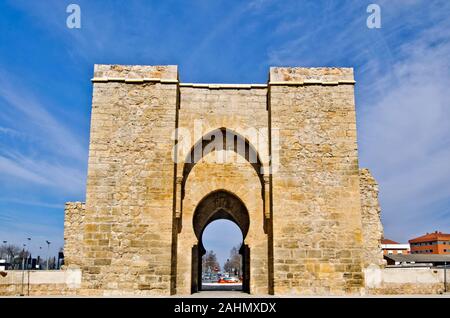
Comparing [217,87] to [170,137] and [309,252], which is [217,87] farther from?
[309,252]

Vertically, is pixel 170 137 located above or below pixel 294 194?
above

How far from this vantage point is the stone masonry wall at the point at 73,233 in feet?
43.4

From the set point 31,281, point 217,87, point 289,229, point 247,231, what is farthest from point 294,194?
point 31,281

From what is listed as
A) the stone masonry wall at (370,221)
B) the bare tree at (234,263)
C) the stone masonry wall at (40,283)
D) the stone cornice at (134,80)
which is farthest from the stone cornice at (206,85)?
the bare tree at (234,263)

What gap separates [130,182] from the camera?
11.8 metres

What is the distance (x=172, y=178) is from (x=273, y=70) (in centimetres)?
426

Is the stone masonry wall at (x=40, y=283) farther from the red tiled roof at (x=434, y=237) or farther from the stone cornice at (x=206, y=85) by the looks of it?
the red tiled roof at (x=434, y=237)

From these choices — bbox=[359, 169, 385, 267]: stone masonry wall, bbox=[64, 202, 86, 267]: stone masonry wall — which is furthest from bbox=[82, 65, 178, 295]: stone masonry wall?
bbox=[359, 169, 385, 267]: stone masonry wall

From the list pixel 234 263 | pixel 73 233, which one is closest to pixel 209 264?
pixel 234 263

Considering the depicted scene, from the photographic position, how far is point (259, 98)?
12938mm

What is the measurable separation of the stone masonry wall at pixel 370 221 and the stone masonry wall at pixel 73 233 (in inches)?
336

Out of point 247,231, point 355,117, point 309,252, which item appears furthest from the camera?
point 247,231

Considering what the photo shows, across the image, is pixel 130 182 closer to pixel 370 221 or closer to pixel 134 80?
pixel 134 80

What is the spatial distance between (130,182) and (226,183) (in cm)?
277
